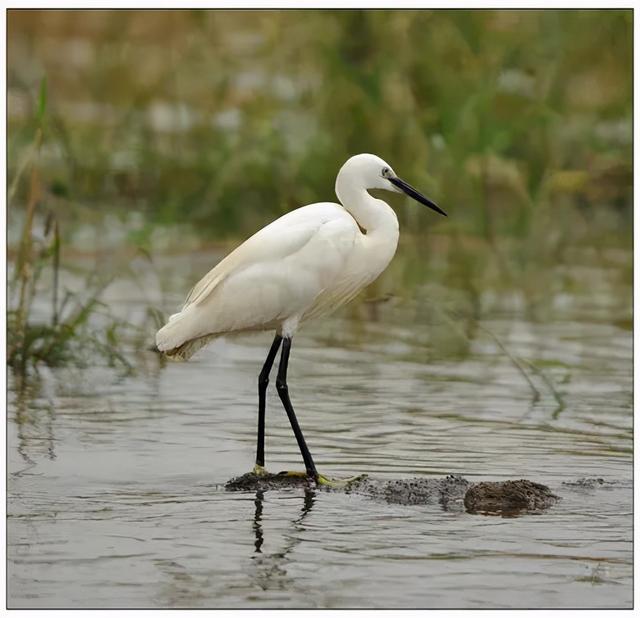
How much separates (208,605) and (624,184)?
1091 cm

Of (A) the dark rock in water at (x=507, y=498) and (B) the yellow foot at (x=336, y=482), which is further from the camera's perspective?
(B) the yellow foot at (x=336, y=482)

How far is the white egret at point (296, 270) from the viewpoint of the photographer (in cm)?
754

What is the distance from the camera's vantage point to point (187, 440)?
8352mm

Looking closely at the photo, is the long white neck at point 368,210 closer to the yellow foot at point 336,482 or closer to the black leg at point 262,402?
the black leg at point 262,402

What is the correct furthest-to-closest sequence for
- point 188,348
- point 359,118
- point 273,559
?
point 359,118
point 188,348
point 273,559

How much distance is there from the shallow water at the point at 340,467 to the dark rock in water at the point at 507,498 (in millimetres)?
111

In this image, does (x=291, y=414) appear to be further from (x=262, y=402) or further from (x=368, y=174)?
(x=368, y=174)

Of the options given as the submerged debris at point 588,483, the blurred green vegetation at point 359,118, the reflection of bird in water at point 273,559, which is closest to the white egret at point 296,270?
the reflection of bird in water at point 273,559

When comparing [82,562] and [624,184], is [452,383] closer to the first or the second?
[82,562]

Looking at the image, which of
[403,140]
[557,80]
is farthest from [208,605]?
[557,80]

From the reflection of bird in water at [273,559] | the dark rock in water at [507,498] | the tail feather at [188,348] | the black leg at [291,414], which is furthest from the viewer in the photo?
the tail feather at [188,348]

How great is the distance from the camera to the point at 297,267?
7527 mm

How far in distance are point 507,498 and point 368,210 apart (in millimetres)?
1531

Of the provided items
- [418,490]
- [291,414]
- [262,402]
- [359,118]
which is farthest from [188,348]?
[359,118]
